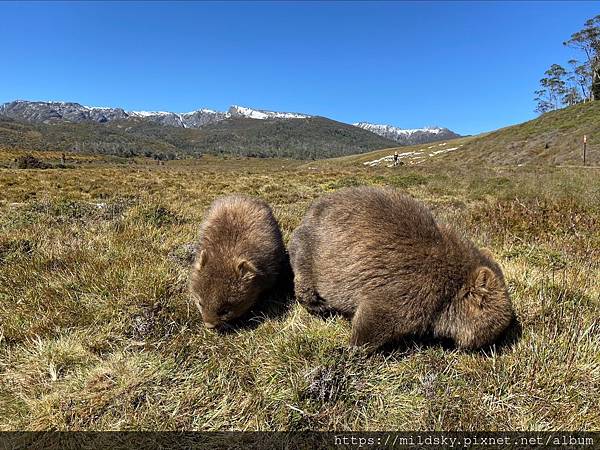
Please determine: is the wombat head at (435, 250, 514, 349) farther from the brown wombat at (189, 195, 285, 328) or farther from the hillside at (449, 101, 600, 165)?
the hillside at (449, 101, 600, 165)

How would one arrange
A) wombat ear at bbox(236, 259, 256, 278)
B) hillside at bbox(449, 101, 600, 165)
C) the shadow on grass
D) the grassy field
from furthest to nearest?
hillside at bbox(449, 101, 600, 165)
wombat ear at bbox(236, 259, 256, 278)
the shadow on grass
the grassy field

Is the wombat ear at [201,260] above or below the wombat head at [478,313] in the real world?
above

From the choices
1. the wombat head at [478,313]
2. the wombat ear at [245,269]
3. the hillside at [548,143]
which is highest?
the hillside at [548,143]

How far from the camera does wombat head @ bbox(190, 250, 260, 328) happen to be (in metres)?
3.51

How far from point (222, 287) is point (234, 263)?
0.99 ft

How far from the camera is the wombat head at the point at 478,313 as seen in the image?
2.88 meters

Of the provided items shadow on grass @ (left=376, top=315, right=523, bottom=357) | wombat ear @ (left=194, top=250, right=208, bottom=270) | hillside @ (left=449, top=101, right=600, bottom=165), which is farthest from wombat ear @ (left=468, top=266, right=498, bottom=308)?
hillside @ (left=449, top=101, right=600, bottom=165)

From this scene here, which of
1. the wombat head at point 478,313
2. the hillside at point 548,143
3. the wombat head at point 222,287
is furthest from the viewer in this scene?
the hillside at point 548,143

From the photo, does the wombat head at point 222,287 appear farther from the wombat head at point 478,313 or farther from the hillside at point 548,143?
the hillside at point 548,143

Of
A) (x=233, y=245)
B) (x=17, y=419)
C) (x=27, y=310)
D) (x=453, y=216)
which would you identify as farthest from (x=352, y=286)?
(x=453, y=216)

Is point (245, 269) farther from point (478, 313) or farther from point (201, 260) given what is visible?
point (478, 313)

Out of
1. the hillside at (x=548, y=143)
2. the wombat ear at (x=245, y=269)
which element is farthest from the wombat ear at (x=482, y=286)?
the hillside at (x=548, y=143)

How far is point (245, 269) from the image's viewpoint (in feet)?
12.2

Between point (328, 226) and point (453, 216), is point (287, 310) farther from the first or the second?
point (453, 216)
